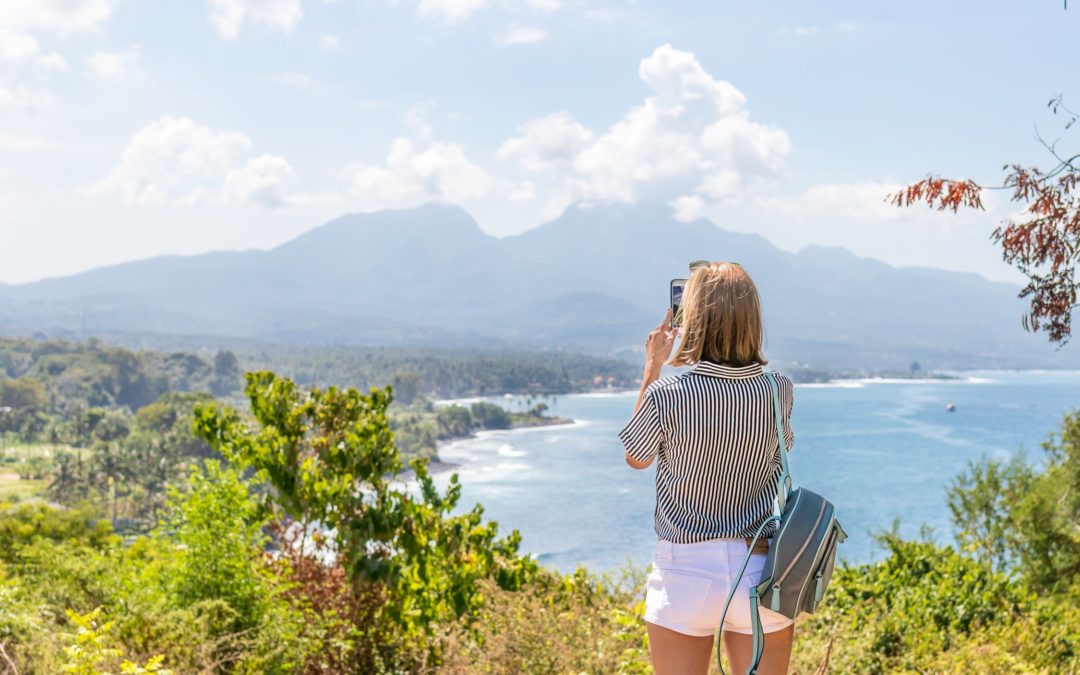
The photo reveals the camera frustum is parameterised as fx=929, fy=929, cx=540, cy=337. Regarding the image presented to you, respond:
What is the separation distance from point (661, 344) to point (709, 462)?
0.27 metres

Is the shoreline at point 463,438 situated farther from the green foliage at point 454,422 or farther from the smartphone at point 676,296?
the smartphone at point 676,296

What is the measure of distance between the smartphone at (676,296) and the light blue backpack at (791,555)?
0.66ft

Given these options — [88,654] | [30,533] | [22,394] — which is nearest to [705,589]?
[88,654]

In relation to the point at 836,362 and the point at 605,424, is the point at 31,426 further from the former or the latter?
the point at 836,362

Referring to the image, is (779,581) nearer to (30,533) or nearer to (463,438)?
(30,533)

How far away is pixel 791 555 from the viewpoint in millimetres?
1599

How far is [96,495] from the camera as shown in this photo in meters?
52.8

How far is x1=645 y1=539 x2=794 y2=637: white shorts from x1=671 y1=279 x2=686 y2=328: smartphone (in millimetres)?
412

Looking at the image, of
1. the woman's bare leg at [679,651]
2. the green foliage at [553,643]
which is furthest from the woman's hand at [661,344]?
the green foliage at [553,643]

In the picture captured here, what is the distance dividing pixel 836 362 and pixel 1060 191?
5885 inches

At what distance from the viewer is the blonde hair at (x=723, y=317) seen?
1633 millimetres

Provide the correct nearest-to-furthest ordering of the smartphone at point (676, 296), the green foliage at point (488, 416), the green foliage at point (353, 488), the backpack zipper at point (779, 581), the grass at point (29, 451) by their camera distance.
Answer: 1. the backpack zipper at point (779, 581)
2. the smartphone at point (676, 296)
3. the green foliage at point (353, 488)
4. the grass at point (29, 451)
5. the green foliage at point (488, 416)

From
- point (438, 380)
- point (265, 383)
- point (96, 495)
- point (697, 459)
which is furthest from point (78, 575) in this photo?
point (438, 380)

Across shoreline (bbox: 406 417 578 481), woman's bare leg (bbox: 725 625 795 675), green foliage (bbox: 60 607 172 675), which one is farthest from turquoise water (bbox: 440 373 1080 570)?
woman's bare leg (bbox: 725 625 795 675)
